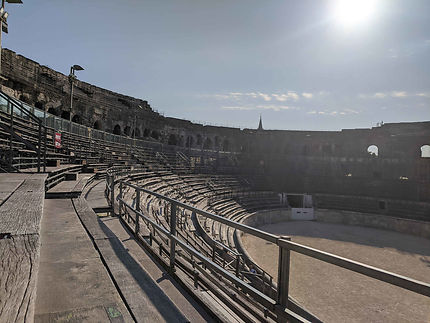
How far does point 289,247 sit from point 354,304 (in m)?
10.2

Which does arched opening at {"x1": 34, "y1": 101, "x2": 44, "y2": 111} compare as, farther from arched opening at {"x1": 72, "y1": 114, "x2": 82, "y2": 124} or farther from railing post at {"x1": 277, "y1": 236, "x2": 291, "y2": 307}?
railing post at {"x1": 277, "y1": 236, "x2": 291, "y2": 307}

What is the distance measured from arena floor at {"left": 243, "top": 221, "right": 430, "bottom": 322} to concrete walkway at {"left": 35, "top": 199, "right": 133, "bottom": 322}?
851 centimetres

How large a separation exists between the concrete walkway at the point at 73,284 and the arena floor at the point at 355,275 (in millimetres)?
8514

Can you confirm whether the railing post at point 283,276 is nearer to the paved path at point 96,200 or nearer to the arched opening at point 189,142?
the paved path at point 96,200

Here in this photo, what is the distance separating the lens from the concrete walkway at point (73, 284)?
187 cm

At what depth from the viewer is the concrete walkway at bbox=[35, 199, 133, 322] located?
1.87m

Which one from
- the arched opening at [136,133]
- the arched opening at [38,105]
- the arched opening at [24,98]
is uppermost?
the arched opening at [24,98]

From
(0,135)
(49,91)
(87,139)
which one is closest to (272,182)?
(87,139)

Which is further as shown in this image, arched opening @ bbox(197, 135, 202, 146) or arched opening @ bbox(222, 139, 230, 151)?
arched opening @ bbox(222, 139, 230, 151)

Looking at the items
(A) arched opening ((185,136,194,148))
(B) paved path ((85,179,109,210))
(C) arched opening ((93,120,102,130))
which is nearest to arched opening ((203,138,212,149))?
(A) arched opening ((185,136,194,148))

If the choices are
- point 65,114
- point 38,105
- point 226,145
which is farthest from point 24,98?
point 226,145

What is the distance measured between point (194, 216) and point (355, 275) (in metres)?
8.93

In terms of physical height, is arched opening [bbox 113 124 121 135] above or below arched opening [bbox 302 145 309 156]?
above

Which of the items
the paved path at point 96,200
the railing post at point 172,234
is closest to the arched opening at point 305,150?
the paved path at point 96,200
